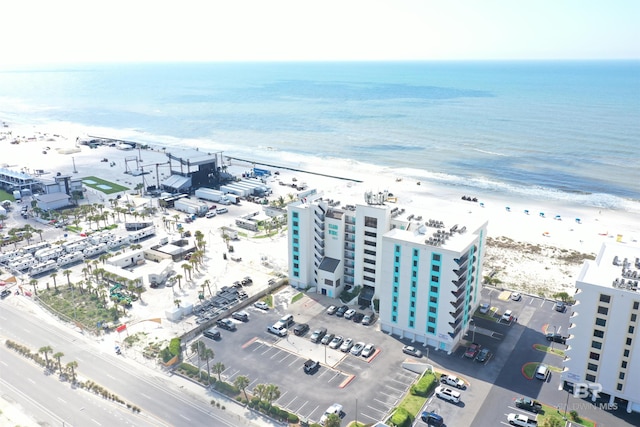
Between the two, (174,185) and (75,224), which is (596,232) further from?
(75,224)

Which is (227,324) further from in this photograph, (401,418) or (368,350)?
(401,418)

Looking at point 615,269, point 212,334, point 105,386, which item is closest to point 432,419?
point 615,269

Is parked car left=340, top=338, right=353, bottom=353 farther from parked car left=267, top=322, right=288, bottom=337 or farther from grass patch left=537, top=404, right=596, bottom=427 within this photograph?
grass patch left=537, top=404, right=596, bottom=427

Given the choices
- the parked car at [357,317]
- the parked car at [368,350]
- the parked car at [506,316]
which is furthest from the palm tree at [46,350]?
the parked car at [506,316]

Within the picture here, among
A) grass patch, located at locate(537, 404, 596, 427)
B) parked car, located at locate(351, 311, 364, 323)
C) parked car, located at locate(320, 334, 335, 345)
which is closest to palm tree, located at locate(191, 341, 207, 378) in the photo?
parked car, located at locate(320, 334, 335, 345)

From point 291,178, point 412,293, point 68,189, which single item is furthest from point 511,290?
point 68,189

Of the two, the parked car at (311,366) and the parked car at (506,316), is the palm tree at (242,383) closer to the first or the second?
the parked car at (311,366)
